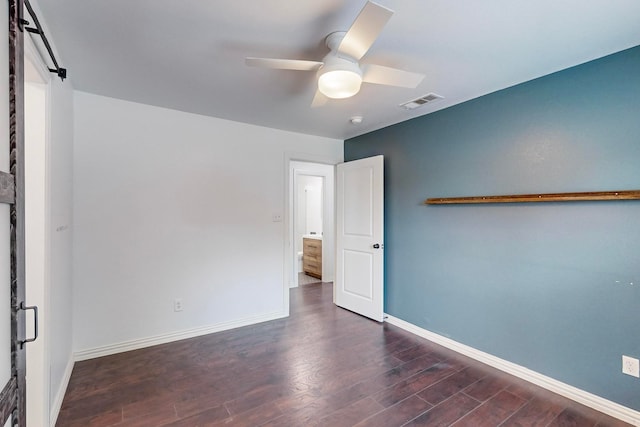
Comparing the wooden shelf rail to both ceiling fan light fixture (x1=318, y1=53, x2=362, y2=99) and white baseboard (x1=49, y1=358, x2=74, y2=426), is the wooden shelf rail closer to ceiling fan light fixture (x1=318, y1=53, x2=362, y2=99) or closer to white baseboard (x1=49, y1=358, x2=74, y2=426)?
ceiling fan light fixture (x1=318, y1=53, x2=362, y2=99)

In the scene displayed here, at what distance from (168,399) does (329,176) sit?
441 centimetres

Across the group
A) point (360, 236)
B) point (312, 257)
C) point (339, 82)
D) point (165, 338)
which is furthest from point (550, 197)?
point (312, 257)

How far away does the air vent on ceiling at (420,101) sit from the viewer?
2.71 metres

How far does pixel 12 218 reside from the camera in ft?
3.32

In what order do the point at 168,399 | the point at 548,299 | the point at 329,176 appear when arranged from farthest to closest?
1. the point at 329,176
2. the point at 548,299
3. the point at 168,399

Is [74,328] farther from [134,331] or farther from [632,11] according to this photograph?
[632,11]

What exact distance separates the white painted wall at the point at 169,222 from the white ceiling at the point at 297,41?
0.43m

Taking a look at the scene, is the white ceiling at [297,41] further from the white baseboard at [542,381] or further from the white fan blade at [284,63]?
the white baseboard at [542,381]

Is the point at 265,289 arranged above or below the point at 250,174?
below

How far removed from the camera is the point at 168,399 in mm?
2096

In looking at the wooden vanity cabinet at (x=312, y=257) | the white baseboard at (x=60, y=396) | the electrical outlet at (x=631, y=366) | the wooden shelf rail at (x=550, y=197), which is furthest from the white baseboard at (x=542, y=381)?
the white baseboard at (x=60, y=396)

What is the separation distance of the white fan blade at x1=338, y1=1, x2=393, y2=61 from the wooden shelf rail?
5.71 feet

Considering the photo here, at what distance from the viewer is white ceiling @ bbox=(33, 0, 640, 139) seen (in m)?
1.56

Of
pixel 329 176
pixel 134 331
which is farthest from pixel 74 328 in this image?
pixel 329 176
